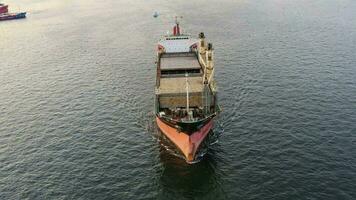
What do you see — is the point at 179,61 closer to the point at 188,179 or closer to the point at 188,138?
the point at 188,138

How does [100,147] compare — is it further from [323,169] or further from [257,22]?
[257,22]

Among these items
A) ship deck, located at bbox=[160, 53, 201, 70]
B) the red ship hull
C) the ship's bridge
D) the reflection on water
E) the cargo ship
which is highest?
the ship's bridge

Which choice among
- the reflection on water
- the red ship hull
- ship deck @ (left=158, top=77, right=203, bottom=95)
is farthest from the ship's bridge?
the reflection on water

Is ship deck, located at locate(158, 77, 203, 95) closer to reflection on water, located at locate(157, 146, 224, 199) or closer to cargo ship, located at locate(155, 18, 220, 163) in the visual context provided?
cargo ship, located at locate(155, 18, 220, 163)

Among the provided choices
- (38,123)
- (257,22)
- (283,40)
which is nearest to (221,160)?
(38,123)

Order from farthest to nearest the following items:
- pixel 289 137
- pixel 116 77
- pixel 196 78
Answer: pixel 116 77, pixel 196 78, pixel 289 137

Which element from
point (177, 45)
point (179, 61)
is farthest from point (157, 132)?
point (177, 45)
